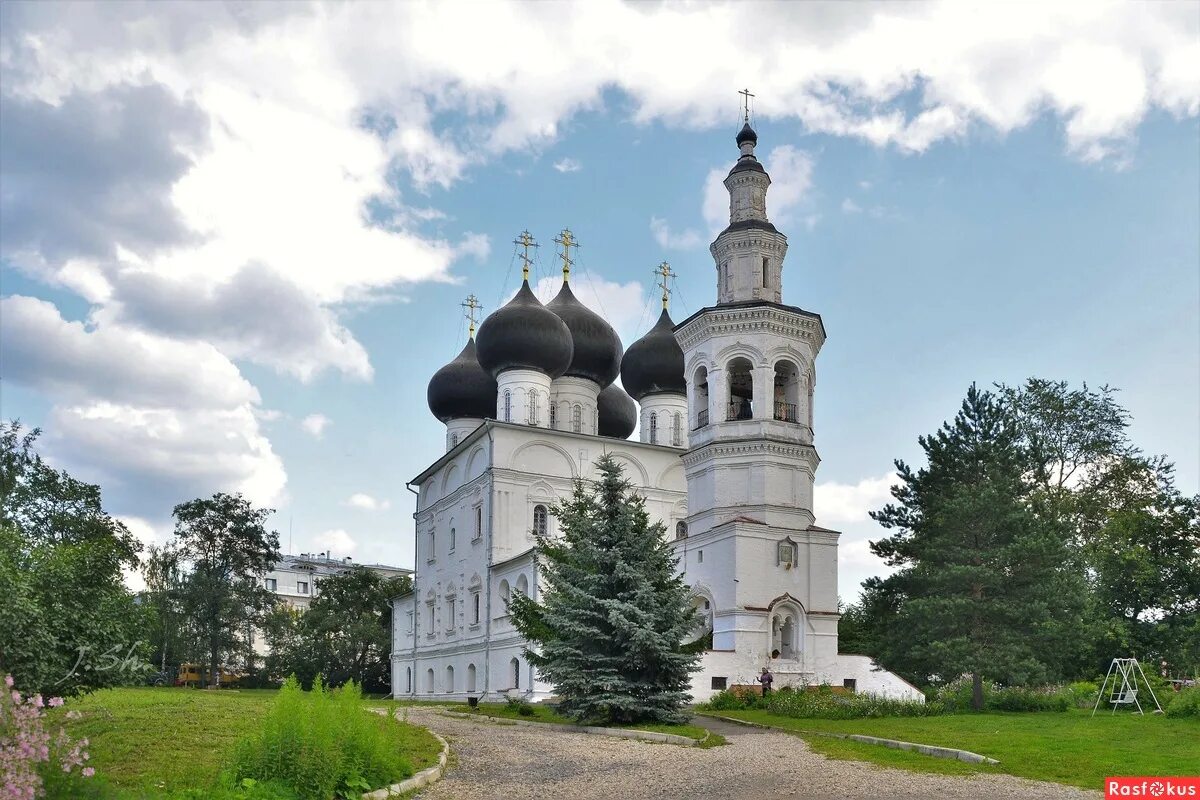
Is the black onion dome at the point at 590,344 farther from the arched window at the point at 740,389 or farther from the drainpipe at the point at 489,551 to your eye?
the arched window at the point at 740,389

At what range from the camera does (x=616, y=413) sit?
133 feet

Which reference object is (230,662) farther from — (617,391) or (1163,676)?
Result: (1163,676)

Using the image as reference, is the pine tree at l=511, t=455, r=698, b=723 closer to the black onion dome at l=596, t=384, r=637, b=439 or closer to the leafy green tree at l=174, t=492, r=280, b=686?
the black onion dome at l=596, t=384, r=637, b=439

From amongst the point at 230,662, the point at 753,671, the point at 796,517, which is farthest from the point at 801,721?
the point at 230,662

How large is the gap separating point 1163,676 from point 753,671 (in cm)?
819

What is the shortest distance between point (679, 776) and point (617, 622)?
17.7 ft

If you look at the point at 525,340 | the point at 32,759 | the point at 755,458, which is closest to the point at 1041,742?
the point at 32,759

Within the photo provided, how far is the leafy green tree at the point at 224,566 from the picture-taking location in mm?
45156

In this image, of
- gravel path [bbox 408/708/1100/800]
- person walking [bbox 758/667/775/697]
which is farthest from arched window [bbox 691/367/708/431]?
gravel path [bbox 408/708/1100/800]

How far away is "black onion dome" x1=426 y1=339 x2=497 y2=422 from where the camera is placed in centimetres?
4091

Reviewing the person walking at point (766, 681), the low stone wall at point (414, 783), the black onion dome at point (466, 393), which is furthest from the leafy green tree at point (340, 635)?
the low stone wall at point (414, 783)

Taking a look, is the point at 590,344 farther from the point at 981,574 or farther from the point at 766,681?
the point at 981,574

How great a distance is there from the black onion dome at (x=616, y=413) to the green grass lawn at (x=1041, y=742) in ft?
70.7

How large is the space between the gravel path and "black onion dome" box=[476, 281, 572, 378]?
22760 millimetres
